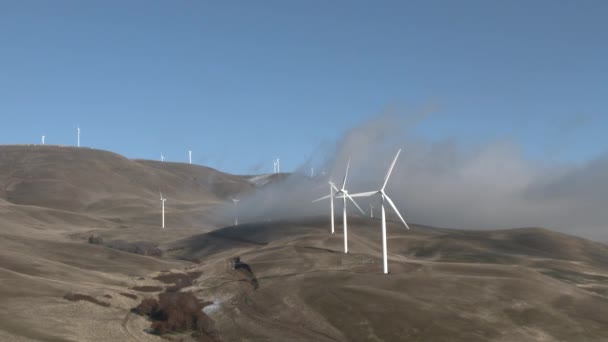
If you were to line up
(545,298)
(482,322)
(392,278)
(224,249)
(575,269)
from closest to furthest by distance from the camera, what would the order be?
(482,322)
(545,298)
(392,278)
(575,269)
(224,249)

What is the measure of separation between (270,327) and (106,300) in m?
18.5

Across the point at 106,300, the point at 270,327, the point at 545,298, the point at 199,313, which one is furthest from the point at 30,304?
the point at 545,298

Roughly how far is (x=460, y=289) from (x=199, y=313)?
30229 mm

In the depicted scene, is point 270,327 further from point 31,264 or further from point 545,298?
point 31,264

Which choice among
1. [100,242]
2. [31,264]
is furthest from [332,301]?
[100,242]

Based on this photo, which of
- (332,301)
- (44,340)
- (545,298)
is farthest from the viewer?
(545,298)

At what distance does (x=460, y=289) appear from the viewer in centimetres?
8200

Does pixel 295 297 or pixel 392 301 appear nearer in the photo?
pixel 392 301

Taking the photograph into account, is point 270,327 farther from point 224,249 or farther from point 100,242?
point 100,242

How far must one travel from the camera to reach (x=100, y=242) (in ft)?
531

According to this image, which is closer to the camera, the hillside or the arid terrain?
the arid terrain

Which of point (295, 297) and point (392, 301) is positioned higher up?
point (295, 297)

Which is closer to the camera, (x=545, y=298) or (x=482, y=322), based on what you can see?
(x=482, y=322)

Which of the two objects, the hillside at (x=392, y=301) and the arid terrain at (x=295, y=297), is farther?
the hillside at (x=392, y=301)
